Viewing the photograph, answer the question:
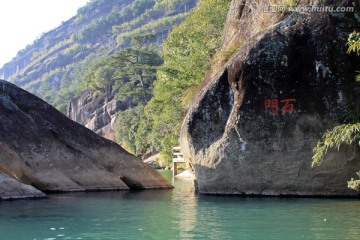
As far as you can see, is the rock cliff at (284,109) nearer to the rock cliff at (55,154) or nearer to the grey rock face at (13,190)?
the rock cliff at (55,154)

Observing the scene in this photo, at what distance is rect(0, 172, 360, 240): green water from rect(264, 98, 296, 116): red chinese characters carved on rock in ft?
8.75

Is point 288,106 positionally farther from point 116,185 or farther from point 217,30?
point 217,30

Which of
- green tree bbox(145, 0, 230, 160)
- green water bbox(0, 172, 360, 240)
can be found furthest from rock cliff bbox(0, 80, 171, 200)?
green tree bbox(145, 0, 230, 160)

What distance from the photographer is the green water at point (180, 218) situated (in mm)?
9602

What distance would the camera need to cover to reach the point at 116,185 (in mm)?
20297

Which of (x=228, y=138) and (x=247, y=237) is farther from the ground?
(x=228, y=138)

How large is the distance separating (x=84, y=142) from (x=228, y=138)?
673 cm

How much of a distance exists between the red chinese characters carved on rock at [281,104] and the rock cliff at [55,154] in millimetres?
6926

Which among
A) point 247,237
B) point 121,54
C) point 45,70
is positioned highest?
→ point 45,70

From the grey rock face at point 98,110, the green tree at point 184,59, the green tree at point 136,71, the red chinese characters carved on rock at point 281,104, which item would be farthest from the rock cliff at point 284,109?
the grey rock face at point 98,110

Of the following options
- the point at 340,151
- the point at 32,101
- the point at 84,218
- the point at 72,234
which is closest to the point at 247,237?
the point at 72,234

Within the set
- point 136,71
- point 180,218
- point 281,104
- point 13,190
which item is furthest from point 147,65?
point 180,218

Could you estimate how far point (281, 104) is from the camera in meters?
15.9

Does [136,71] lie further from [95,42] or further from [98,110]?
[95,42]
